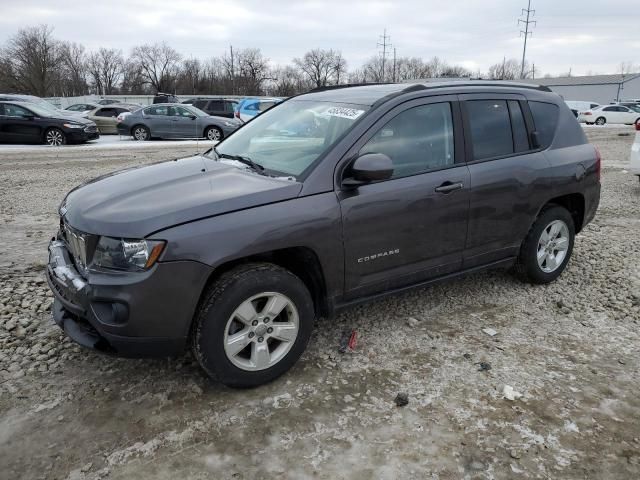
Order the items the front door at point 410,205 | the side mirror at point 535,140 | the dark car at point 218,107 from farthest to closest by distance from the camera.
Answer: the dark car at point 218,107 → the side mirror at point 535,140 → the front door at point 410,205

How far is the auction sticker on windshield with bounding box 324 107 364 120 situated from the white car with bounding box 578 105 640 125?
35645 millimetres

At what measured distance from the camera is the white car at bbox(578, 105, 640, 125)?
111 ft

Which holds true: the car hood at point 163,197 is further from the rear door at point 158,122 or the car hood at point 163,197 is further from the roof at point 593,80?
the roof at point 593,80

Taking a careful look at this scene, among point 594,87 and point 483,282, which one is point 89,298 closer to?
point 483,282

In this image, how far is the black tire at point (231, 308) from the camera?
2820 millimetres

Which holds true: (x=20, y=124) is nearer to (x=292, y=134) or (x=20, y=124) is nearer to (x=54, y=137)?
(x=54, y=137)

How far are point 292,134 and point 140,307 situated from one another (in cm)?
180

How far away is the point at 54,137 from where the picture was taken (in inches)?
666

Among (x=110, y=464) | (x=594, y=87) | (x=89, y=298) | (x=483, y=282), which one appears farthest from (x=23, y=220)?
(x=594, y=87)

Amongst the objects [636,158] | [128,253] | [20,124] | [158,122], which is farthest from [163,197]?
[158,122]

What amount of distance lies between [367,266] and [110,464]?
186cm

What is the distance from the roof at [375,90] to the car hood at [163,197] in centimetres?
100

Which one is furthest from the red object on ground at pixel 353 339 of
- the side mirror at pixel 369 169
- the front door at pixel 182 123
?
the front door at pixel 182 123

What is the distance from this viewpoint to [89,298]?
107 inches
